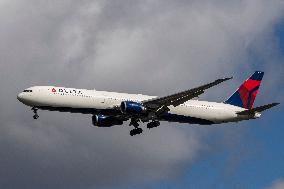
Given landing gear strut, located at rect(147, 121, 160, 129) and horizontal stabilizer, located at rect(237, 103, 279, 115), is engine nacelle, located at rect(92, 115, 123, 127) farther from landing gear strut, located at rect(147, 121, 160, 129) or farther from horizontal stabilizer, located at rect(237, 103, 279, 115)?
horizontal stabilizer, located at rect(237, 103, 279, 115)

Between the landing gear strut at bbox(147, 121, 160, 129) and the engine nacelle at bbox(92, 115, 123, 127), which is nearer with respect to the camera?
the landing gear strut at bbox(147, 121, 160, 129)

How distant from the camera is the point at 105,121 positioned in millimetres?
105812

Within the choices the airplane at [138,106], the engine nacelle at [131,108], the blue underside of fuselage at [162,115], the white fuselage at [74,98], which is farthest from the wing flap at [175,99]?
the blue underside of fuselage at [162,115]

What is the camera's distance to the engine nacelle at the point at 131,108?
97875 millimetres

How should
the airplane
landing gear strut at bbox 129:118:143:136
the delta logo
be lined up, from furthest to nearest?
landing gear strut at bbox 129:118:143:136 < the delta logo < the airplane

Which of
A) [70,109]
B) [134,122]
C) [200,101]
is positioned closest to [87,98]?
[70,109]

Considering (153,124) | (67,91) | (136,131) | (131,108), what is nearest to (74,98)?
(67,91)

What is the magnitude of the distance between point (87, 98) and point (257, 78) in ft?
125

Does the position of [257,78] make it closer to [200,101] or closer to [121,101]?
[200,101]

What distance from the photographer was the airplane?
9538cm

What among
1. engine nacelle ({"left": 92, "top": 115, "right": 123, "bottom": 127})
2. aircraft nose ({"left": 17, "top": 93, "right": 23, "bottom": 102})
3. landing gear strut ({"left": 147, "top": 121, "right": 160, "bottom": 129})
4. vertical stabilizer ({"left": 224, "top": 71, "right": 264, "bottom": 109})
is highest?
vertical stabilizer ({"left": 224, "top": 71, "right": 264, "bottom": 109})

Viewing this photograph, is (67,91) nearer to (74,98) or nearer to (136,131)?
(74,98)

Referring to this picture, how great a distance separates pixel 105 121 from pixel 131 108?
29.0 ft

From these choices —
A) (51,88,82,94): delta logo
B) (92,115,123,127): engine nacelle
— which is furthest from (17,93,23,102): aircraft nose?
(92,115,123,127): engine nacelle
